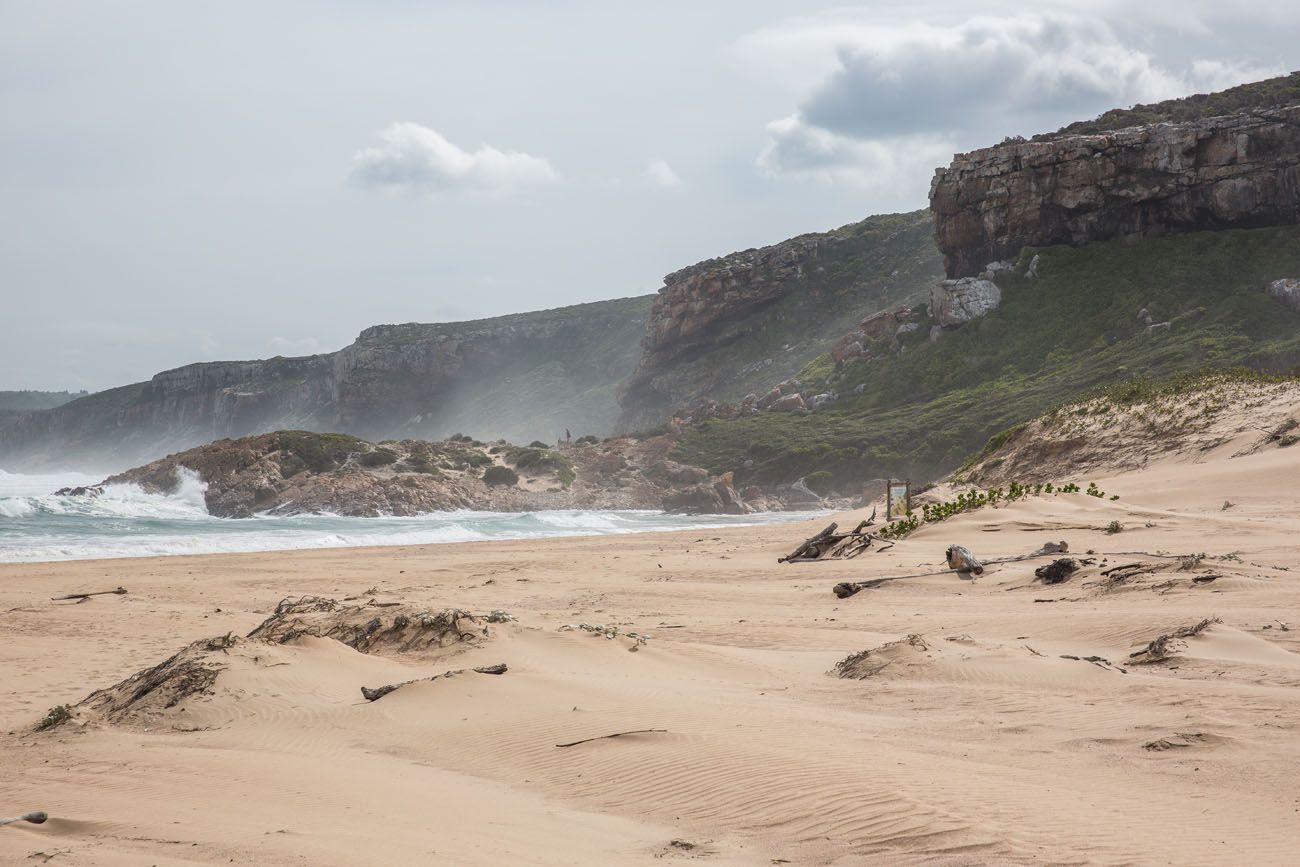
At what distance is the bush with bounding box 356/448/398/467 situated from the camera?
1894 inches

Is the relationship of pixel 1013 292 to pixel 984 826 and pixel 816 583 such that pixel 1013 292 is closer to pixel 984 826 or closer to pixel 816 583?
pixel 816 583

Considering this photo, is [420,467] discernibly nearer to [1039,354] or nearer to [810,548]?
[1039,354]

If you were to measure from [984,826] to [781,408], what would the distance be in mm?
56241

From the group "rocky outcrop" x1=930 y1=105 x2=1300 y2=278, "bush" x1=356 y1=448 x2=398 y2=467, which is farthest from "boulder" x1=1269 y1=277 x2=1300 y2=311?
"bush" x1=356 y1=448 x2=398 y2=467

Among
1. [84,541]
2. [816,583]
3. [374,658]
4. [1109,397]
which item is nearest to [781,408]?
[1109,397]

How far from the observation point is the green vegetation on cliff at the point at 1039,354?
144 ft

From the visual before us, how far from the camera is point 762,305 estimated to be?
277ft

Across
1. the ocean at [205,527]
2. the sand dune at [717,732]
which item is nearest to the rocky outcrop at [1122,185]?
the ocean at [205,527]

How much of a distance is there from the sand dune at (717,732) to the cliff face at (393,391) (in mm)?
90057

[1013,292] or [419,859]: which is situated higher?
[1013,292]

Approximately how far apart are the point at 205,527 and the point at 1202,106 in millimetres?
57339

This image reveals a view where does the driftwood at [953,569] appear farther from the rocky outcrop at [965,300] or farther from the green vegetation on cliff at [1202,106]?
the green vegetation on cliff at [1202,106]

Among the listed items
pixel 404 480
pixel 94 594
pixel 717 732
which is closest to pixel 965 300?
pixel 404 480

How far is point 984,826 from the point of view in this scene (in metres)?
4.31
